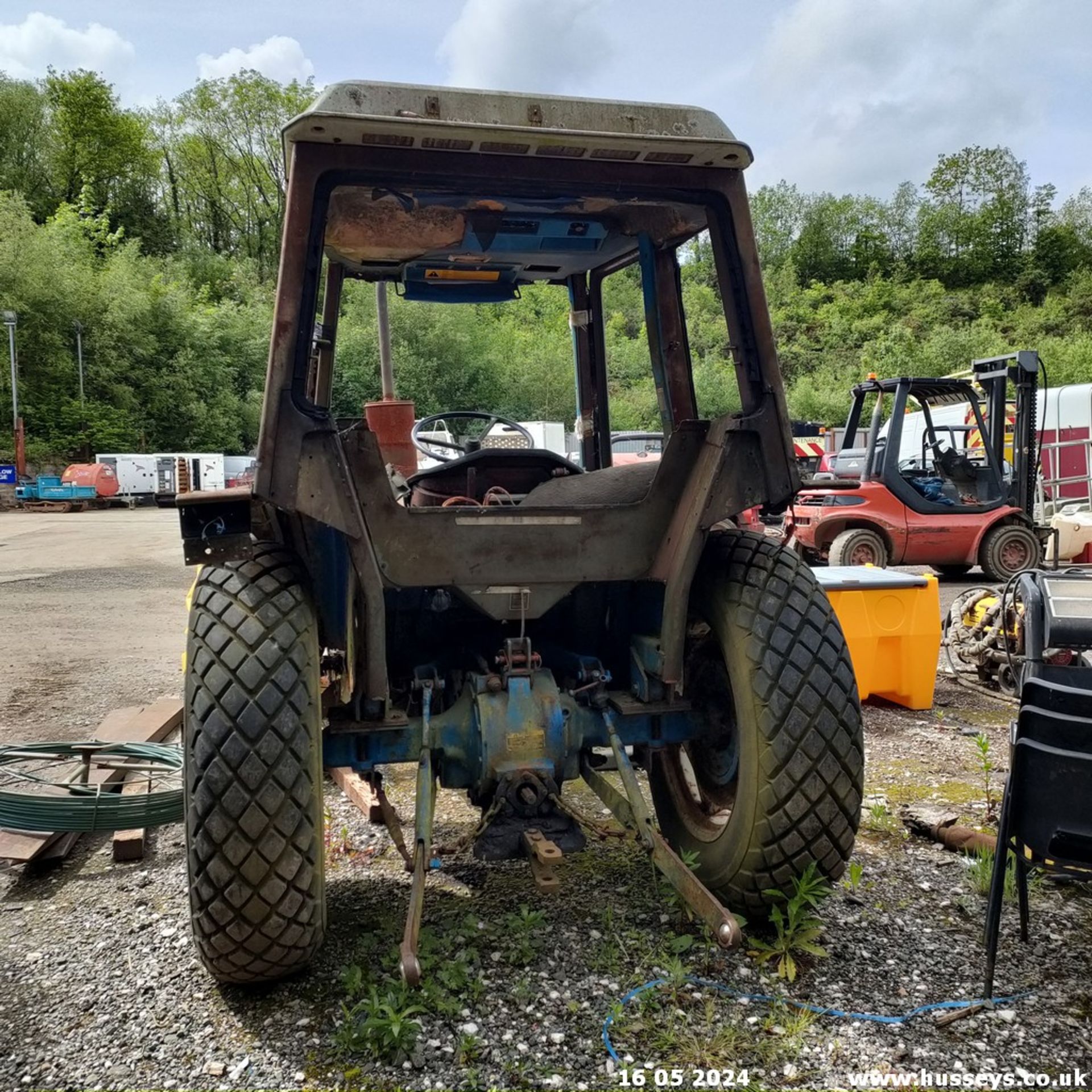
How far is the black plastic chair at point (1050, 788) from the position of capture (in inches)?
91.7

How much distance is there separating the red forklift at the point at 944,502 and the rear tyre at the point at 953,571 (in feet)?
Answer: 1.53

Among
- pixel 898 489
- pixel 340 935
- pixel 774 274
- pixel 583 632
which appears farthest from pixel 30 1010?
pixel 774 274

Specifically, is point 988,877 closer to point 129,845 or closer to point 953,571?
point 129,845

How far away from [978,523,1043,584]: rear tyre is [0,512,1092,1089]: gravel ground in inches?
324

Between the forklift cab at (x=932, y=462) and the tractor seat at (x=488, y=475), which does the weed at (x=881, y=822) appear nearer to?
the tractor seat at (x=488, y=475)

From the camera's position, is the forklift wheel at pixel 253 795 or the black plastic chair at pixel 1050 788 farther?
the forklift wheel at pixel 253 795

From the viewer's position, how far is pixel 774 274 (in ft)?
216

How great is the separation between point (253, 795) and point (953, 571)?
12.0m

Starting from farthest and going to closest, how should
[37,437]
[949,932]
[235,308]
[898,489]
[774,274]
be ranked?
[774,274], [235,308], [37,437], [898,489], [949,932]

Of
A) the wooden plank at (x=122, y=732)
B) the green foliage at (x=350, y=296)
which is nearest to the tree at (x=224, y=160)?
the green foliage at (x=350, y=296)

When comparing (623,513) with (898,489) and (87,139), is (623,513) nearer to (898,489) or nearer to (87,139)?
(898,489)

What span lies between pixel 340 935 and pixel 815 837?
1499 mm

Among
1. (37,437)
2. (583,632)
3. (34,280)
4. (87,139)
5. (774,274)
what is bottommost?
(583,632)

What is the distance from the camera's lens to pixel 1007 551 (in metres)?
11.5
